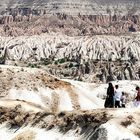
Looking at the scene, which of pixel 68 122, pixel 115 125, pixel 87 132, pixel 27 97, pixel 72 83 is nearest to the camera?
pixel 115 125

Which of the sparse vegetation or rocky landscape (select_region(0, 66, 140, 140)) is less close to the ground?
the sparse vegetation

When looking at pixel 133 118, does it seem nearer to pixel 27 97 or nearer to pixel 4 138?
pixel 4 138

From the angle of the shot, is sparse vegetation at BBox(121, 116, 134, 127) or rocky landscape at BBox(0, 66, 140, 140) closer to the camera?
rocky landscape at BBox(0, 66, 140, 140)

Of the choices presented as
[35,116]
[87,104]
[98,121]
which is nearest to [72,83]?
[87,104]

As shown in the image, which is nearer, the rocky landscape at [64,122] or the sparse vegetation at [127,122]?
the rocky landscape at [64,122]

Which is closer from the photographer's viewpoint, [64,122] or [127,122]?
[127,122]

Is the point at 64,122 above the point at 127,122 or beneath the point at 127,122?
beneath

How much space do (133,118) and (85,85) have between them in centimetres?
5063

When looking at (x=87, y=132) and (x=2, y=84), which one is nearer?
(x=87, y=132)

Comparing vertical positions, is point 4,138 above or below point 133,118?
below

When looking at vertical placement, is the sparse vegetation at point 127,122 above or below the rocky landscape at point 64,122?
above

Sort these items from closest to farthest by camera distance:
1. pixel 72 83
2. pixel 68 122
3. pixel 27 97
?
pixel 68 122 → pixel 27 97 → pixel 72 83

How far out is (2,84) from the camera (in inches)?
2896

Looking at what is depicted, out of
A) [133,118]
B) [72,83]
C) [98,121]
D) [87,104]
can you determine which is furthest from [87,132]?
[72,83]
